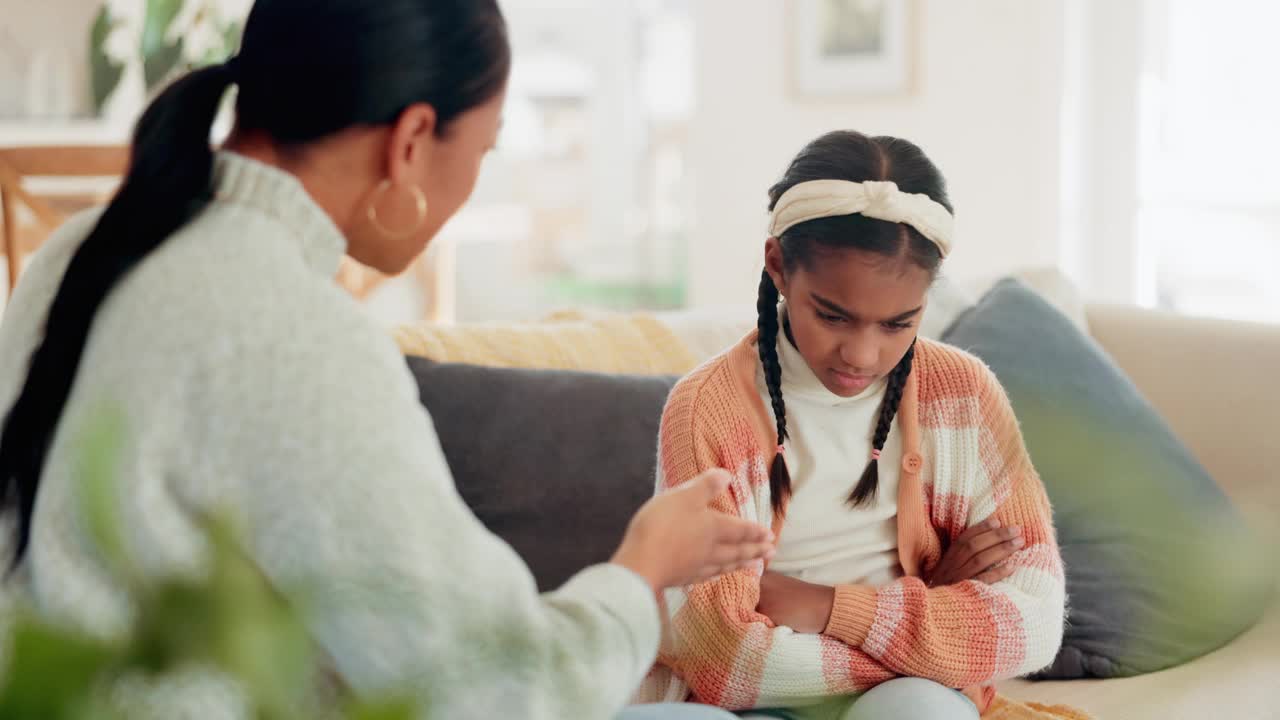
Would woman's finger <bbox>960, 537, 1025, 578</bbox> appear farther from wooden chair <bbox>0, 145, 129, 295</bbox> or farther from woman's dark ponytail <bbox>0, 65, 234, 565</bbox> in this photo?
wooden chair <bbox>0, 145, 129, 295</bbox>

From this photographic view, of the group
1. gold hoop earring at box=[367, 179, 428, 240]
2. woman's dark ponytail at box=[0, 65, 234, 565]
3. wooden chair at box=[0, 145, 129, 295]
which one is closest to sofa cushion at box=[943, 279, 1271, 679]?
gold hoop earring at box=[367, 179, 428, 240]

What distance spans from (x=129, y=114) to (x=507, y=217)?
1325 millimetres

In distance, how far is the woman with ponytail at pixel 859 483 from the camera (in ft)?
4.59

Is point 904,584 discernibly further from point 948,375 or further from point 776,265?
point 776,265

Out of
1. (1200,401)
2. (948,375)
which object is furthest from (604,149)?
(948,375)

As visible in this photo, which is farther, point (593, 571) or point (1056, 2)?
point (1056, 2)

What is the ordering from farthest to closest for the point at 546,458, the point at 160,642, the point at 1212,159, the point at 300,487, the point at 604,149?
the point at 604,149
the point at 1212,159
the point at 546,458
the point at 300,487
the point at 160,642

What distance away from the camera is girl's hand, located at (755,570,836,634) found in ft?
4.66

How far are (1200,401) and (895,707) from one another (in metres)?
1.07

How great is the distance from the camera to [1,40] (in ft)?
13.5

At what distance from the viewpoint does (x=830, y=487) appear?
4.91 feet

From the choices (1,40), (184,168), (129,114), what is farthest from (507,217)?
(184,168)

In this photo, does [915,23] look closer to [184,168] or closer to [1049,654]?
[1049,654]

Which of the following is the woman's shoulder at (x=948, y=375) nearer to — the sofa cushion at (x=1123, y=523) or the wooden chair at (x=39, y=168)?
the sofa cushion at (x=1123, y=523)
